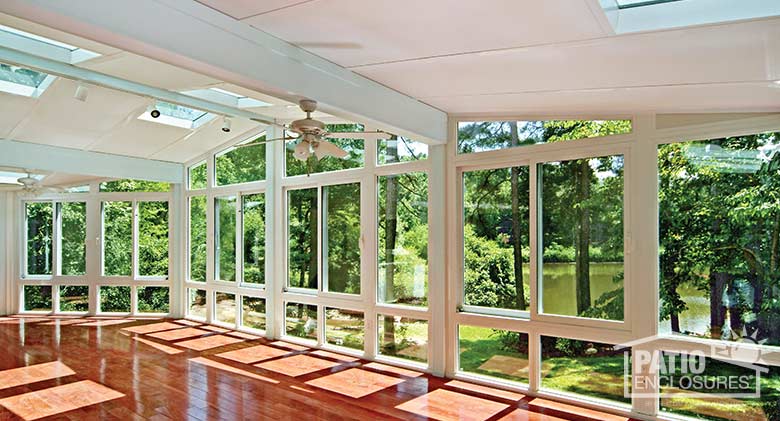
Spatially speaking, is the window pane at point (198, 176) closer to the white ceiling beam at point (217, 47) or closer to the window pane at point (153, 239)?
the window pane at point (153, 239)

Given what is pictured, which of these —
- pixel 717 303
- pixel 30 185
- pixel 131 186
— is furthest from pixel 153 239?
pixel 717 303

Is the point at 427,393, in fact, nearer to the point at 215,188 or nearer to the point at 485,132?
the point at 485,132

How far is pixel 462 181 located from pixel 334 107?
1.98 m

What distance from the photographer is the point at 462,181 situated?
512cm

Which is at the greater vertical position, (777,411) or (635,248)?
(635,248)

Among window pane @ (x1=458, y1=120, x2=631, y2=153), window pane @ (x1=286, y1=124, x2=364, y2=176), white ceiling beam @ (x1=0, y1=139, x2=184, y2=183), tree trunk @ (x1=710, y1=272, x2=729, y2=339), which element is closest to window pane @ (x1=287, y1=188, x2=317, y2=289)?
window pane @ (x1=286, y1=124, x2=364, y2=176)

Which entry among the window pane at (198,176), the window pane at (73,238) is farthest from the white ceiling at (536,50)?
the window pane at (73,238)

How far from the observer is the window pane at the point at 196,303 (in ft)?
27.3

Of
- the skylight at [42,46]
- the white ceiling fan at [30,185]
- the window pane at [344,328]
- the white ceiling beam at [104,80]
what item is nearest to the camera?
the white ceiling beam at [104,80]

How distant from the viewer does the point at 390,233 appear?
572 cm

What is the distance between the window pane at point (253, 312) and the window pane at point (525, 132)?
3.97 meters

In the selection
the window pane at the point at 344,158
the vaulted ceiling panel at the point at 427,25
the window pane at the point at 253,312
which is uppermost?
the vaulted ceiling panel at the point at 427,25

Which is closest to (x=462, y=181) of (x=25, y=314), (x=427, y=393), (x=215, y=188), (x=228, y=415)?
(x=427, y=393)

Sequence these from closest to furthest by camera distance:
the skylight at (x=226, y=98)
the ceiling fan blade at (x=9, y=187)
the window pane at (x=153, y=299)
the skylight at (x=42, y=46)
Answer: the skylight at (x=42, y=46)
the skylight at (x=226, y=98)
the ceiling fan blade at (x=9, y=187)
the window pane at (x=153, y=299)
